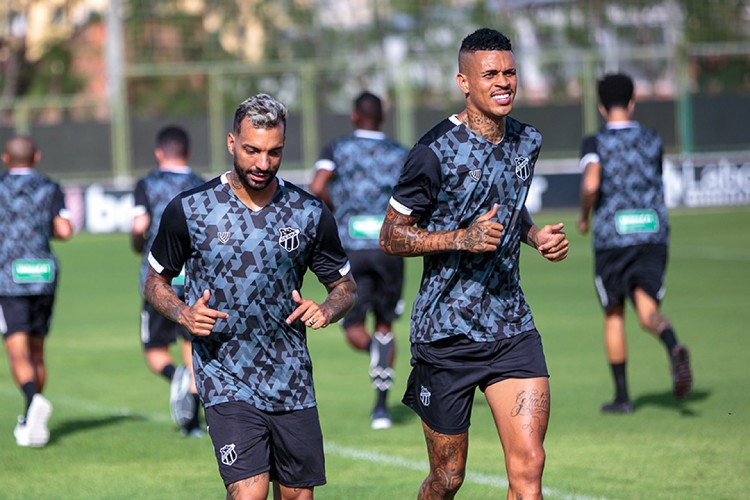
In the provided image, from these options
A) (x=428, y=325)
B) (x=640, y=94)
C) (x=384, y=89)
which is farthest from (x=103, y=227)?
(x=428, y=325)

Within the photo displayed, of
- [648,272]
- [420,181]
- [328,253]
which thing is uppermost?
[420,181]

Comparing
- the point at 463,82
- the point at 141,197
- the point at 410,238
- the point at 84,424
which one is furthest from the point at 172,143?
the point at 410,238

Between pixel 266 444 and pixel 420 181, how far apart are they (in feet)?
4.32

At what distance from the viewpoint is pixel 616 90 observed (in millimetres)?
9852

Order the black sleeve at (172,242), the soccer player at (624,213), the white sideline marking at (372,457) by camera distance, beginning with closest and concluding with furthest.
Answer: the black sleeve at (172,242) → the white sideline marking at (372,457) → the soccer player at (624,213)

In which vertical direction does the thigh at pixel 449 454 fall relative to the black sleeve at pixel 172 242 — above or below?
below

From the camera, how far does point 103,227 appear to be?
2972 cm

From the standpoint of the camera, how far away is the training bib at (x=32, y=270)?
9.50 metres

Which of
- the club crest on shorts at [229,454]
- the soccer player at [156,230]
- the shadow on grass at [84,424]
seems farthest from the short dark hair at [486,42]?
the shadow on grass at [84,424]

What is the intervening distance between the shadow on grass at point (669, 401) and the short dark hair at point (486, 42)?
4.73 m

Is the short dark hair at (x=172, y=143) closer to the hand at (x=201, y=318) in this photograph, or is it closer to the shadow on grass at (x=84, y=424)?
the shadow on grass at (x=84, y=424)

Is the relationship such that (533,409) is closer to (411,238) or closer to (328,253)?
(411,238)

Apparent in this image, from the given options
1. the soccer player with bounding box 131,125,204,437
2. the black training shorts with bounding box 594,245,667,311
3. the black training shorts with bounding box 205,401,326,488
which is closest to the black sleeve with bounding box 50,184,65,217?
the soccer player with bounding box 131,125,204,437

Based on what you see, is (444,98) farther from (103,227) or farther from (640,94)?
(103,227)
